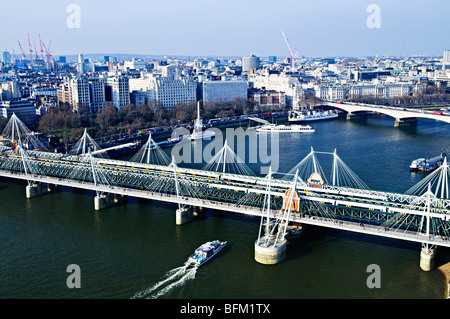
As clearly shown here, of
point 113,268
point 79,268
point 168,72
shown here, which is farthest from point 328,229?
point 168,72

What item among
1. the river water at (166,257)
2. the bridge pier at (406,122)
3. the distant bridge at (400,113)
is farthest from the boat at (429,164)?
the bridge pier at (406,122)

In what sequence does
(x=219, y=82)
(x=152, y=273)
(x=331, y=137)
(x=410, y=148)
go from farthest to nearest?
(x=219, y=82), (x=331, y=137), (x=410, y=148), (x=152, y=273)

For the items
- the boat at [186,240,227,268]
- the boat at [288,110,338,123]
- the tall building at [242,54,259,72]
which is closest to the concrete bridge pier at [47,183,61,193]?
the boat at [186,240,227,268]

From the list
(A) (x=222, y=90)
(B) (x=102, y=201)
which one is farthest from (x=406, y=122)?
(B) (x=102, y=201)

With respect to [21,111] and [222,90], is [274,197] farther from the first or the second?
[222,90]

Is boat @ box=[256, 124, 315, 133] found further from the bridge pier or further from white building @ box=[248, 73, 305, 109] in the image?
white building @ box=[248, 73, 305, 109]
